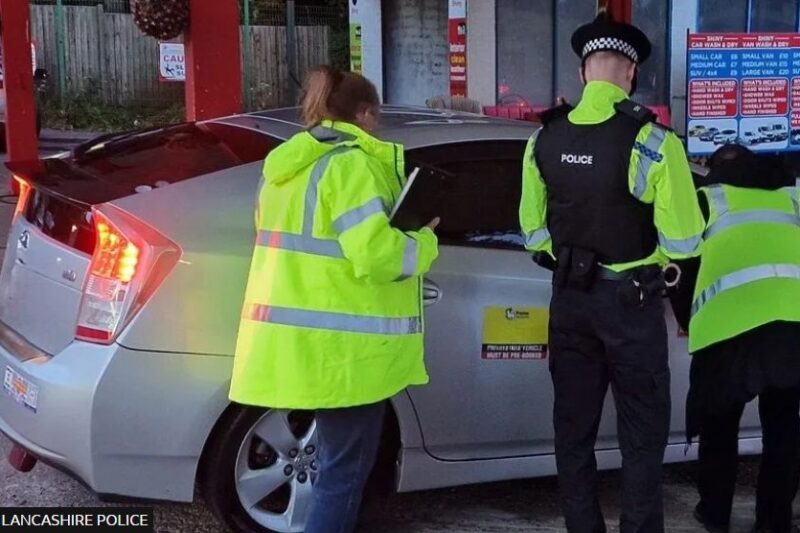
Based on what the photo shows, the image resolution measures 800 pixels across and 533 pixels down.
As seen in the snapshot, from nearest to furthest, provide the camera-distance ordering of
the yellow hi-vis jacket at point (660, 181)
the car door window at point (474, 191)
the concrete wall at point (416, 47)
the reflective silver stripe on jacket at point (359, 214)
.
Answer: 1. the reflective silver stripe on jacket at point (359, 214)
2. the yellow hi-vis jacket at point (660, 181)
3. the car door window at point (474, 191)
4. the concrete wall at point (416, 47)

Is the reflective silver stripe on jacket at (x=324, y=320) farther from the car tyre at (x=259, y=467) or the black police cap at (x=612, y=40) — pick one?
the black police cap at (x=612, y=40)

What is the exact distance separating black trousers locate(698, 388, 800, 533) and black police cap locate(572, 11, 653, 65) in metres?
1.32

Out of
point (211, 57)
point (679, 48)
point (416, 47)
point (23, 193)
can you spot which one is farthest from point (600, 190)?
point (416, 47)

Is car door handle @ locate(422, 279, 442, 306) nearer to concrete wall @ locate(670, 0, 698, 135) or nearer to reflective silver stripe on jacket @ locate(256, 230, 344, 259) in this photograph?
reflective silver stripe on jacket @ locate(256, 230, 344, 259)

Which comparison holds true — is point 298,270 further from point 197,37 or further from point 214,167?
point 197,37

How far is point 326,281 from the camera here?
3305mm

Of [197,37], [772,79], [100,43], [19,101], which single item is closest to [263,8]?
[100,43]

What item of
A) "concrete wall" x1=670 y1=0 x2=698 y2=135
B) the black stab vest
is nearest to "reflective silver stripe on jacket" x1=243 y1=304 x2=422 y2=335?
the black stab vest

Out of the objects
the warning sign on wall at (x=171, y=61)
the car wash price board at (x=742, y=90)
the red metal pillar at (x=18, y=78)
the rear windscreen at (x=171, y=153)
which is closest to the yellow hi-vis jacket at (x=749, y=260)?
the rear windscreen at (x=171, y=153)

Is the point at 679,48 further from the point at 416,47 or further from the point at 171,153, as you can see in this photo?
the point at 171,153

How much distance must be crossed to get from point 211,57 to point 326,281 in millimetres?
4059

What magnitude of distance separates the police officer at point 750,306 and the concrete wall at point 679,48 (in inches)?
310

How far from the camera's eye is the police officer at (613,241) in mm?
3490

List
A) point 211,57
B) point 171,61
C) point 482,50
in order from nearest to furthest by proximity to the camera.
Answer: point 211,57 → point 482,50 → point 171,61
